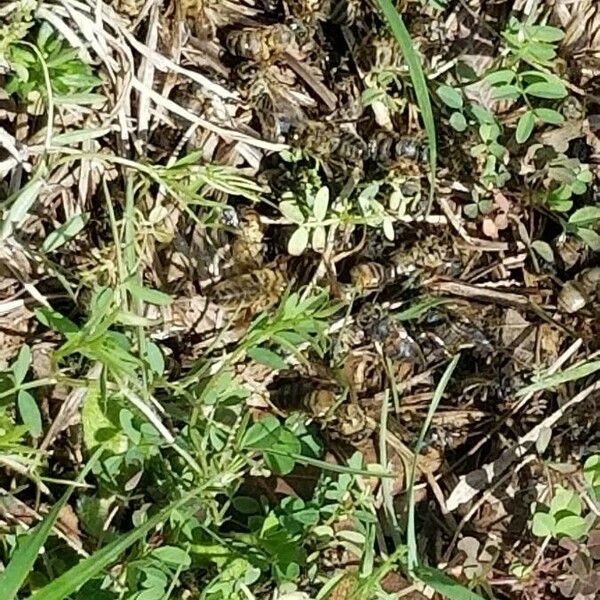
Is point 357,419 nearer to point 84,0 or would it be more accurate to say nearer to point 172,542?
point 172,542

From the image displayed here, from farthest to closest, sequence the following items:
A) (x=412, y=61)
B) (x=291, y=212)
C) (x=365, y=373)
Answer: (x=365, y=373) < (x=291, y=212) < (x=412, y=61)

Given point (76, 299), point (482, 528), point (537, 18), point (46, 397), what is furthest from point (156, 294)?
point (537, 18)

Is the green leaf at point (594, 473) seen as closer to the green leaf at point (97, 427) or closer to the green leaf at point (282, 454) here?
the green leaf at point (282, 454)

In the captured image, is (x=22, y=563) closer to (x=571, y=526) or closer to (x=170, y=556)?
(x=170, y=556)

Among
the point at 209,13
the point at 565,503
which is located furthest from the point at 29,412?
the point at 565,503

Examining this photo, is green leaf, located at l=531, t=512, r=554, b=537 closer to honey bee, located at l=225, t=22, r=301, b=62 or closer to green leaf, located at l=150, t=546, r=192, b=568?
green leaf, located at l=150, t=546, r=192, b=568

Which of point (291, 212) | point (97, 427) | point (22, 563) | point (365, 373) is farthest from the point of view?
point (365, 373)
